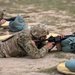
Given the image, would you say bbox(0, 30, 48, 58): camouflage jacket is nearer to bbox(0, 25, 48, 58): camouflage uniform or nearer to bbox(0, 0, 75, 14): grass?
bbox(0, 25, 48, 58): camouflage uniform

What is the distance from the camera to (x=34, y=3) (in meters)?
20.5

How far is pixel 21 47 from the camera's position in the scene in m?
7.41

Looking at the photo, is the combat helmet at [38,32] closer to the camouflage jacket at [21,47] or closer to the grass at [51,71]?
the camouflage jacket at [21,47]

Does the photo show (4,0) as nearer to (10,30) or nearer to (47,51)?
(10,30)

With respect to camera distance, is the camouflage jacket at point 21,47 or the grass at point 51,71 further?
the camouflage jacket at point 21,47

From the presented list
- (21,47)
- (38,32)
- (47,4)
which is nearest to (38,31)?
(38,32)

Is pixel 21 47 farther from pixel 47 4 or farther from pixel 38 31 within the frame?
pixel 47 4

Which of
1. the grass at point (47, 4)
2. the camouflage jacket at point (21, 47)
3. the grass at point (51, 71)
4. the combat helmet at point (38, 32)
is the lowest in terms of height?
the grass at point (47, 4)

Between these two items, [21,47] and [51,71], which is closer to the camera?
[51,71]

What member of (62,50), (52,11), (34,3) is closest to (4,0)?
(34,3)

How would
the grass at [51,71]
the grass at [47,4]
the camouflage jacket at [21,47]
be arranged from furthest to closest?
the grass at [47,4]
the camouflage jacket at [21,47]
the grass at [51,71]

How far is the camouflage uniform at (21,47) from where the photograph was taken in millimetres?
7238

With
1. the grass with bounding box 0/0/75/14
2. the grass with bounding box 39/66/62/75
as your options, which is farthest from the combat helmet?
the grass with bounding box 0/0/75/14

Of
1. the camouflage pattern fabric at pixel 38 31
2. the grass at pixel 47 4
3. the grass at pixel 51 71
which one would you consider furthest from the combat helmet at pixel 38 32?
the grass at pixel 47 4
